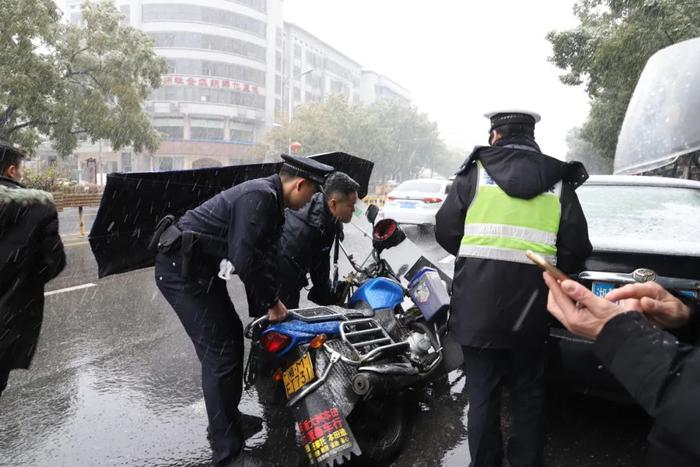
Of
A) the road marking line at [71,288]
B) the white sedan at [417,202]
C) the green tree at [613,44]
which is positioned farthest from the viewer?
the white sedan at [417,202]

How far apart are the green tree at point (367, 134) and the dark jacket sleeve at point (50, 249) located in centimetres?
4041

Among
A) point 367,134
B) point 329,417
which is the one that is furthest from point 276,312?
point 367,134

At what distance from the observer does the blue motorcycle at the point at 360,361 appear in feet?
8.38

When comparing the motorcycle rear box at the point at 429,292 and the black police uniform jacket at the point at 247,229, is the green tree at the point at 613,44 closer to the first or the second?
the motorcycle rear box at the point at 429,292

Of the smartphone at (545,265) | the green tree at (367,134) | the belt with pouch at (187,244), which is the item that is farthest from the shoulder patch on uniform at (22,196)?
the green tree at (367,134)

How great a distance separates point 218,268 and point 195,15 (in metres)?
53.2

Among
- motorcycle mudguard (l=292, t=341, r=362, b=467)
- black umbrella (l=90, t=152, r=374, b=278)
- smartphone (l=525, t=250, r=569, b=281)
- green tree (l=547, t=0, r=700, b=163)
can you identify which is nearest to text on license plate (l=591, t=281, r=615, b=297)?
motorcycle mudguard (l=292, t=341, r=362, b=467)

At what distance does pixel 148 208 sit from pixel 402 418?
194 centimetres

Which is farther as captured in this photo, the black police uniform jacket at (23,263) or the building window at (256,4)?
the building window at (256,4)

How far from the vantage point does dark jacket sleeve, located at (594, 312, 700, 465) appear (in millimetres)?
1001

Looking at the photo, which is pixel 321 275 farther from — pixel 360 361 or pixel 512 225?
pixel 512 225

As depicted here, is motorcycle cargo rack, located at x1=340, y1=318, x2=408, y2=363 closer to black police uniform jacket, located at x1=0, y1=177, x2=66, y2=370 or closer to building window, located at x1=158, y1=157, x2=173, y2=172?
black police uniform jacket, located at x1=0, y1=177, x2=66, y2=370

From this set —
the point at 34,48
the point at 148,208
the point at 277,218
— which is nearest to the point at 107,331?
the point at 148,208

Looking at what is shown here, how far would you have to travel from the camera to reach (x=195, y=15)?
164 feet
